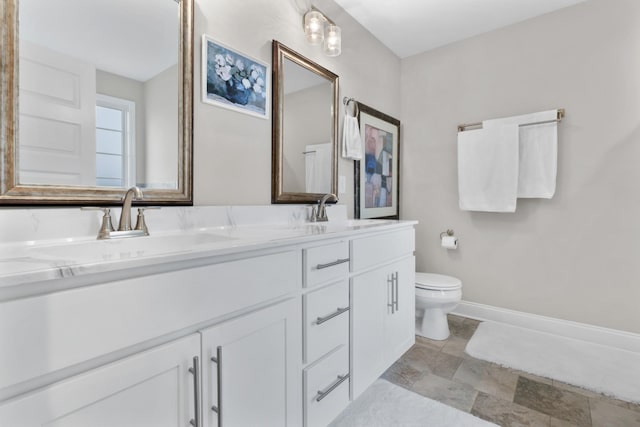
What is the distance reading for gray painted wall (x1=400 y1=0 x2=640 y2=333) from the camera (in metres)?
2.04

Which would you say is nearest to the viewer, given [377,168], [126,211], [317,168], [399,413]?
[126,211]

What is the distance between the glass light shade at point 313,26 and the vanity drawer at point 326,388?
5.74ft

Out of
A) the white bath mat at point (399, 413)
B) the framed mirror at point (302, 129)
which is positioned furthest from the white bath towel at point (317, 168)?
the white bath mat at point (399, 413)

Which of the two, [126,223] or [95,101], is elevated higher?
[95,101]

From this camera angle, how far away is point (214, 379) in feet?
2.79

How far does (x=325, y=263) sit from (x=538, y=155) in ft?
6.54

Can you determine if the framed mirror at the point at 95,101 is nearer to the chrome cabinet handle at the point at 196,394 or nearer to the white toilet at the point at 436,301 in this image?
the chrome cabinet handle at the point at 196,394

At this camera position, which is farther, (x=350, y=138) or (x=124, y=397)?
(x=350, y=138)

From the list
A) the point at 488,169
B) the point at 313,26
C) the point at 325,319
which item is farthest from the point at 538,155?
the point at 325,319

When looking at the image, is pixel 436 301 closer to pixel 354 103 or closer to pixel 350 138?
pixel 350 138

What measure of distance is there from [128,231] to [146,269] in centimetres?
47

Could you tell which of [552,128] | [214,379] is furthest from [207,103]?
[552,128]

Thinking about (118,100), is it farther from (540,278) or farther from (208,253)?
(540,278)

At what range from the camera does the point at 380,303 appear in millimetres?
1646
